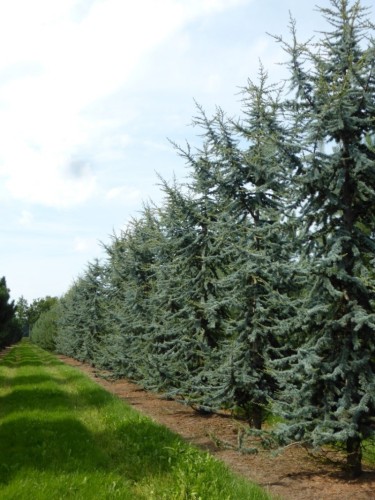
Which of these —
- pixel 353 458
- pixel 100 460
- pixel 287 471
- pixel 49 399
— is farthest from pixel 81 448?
pixel 49 399

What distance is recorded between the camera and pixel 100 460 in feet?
26.1

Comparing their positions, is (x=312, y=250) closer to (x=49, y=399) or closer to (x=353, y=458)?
(x=353, y=458)

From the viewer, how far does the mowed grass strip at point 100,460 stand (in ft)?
20.6

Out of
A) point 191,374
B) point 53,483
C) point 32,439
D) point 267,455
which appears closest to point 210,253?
point 191,374

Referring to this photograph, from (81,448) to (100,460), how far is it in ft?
2.41

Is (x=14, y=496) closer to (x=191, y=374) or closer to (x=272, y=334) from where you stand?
(x=272, y=334)

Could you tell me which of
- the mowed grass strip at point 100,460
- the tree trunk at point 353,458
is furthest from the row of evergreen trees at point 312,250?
the mowed grass strip at point 100,460

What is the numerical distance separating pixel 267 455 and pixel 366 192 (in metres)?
5.21

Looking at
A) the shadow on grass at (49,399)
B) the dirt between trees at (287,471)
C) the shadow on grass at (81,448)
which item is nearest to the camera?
the dirt between trees at (287,471)

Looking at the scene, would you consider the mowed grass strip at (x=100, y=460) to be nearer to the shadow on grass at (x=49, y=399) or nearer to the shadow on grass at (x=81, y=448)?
the shadow on grass at (x=81, y=448)

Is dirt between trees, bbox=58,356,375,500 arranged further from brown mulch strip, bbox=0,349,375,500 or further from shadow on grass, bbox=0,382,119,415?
shadow on grass, bbox=0,382,119,415

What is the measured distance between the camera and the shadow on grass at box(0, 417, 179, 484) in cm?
746

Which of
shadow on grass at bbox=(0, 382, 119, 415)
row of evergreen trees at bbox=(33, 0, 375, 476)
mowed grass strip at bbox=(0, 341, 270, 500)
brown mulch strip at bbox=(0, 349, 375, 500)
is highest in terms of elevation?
row of evergreen trees at bbox=(33, 0, 375, 476)

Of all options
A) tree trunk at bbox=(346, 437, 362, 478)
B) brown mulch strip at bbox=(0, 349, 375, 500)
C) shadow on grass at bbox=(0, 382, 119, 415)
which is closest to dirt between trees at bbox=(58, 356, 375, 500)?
brown mulch strip at bbox=(0, 349, 375, 500)
